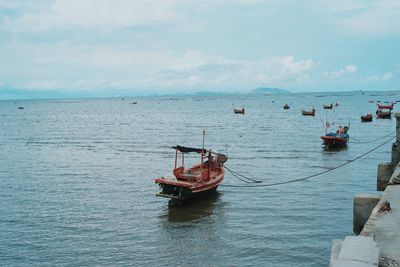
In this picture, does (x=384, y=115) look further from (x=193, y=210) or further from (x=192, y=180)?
(x=193, y=210)

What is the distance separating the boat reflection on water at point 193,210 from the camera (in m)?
22.5

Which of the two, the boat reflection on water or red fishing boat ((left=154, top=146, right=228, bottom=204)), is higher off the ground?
red fishing boat ((left=154, top=146, right=228, bottom=204))

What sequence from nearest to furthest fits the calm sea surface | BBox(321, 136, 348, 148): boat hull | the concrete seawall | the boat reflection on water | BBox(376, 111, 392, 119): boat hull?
the concrete seawall < the calm sea surface < the boat reflection on water < BBox(321, 136, 348, 148): boat hull < BBox(376, 111, 392, 119): boat hull

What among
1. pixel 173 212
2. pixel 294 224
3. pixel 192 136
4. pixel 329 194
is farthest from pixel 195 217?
pixel 192 136

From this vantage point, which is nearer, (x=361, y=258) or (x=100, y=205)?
(x=361, y=258)

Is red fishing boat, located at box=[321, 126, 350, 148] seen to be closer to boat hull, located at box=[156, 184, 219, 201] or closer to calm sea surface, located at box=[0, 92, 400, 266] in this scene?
calm sea surface, located at box=[0, 92, 400, 266]

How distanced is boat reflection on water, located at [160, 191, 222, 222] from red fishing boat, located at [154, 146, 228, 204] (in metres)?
0.42

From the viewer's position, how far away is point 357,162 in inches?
1443

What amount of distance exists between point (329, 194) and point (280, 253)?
971cm

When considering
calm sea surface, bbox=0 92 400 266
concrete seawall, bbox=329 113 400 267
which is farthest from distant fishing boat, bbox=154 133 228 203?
concrete seawall, bbox=329 113 400 267

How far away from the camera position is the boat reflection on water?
22.5m

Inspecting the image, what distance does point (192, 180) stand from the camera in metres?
26.7

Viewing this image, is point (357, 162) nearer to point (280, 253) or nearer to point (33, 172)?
point (280, 253)

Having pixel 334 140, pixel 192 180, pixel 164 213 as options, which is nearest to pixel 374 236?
pixel 164 213
